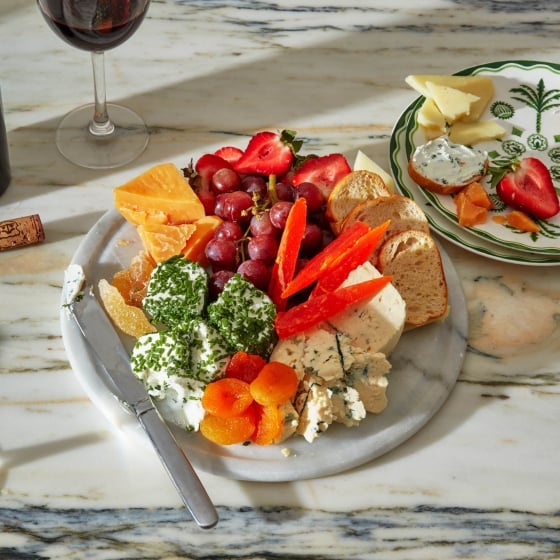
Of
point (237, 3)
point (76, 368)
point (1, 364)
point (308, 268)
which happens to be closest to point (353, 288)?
point (308, 268)

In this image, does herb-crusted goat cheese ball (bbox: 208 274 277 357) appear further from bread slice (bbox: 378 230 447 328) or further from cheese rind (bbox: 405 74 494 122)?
cheese rind (bbox: 405 74 494 122)

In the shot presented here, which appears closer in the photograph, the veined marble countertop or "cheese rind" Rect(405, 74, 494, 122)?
the veined marble countertop

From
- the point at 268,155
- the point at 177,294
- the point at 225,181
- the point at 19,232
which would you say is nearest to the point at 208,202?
the point at 225,181

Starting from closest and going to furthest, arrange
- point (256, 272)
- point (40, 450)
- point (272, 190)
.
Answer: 1. point (40, 450)
2. point (256, 272)
3. point (272, 190)

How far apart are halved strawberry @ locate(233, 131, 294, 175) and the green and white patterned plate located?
0.77 feet

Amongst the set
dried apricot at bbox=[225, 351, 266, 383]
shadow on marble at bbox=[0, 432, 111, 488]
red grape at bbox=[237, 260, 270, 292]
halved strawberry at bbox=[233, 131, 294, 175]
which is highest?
halved strawberry at bbox=[233, 131, 294, 175]

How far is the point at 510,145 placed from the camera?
1875 millimetres

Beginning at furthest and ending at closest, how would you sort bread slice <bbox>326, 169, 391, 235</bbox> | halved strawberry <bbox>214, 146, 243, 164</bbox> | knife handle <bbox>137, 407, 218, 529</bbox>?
halved strawberry <bbox>214, 146, 243, 164</bbox> → bread slice <bbox>326, 169, 391, 235</bbox> → knife handle <bbox>137, 407, 218, 529</bbox>

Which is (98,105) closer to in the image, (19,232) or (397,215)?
(19,232)

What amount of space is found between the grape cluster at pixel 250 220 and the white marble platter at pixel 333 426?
173mm

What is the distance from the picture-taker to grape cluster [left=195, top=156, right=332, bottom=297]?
1.52 metres

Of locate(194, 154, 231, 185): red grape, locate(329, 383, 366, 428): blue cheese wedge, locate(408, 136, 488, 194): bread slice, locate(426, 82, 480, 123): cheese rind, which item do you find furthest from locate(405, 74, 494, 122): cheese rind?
locate(329, 383, 366, 428): blue cheese wedge

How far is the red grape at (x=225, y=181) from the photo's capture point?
1630 mm

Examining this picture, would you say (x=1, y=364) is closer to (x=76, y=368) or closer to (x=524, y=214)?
(x=76, y=368)
